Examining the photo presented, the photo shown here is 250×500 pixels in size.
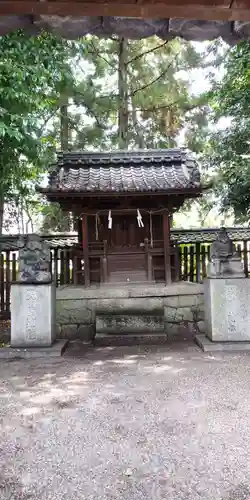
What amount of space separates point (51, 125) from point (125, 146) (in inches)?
143

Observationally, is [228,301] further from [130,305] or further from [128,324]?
[130,305]

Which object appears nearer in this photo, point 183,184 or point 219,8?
point 219,8

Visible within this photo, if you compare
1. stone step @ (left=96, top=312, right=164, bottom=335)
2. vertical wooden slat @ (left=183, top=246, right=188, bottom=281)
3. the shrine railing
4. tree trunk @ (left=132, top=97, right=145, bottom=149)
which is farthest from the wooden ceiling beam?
tree trunk @ (left=132, top=97, right=145, bottom=149)

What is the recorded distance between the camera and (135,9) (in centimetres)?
202

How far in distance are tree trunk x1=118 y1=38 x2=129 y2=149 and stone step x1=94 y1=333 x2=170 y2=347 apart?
384 inches

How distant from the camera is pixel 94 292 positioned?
28.0 ft

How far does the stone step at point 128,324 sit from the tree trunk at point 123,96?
9382 millimetres

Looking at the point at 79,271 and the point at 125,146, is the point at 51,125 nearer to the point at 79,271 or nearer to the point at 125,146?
the point at 125,146

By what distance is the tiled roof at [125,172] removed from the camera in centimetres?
816

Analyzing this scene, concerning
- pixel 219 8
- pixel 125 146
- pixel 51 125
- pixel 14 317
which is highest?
pixel 51 125

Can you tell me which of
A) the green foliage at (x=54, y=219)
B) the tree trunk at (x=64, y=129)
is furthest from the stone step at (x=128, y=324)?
the tree trunk at (x=64, y=129)

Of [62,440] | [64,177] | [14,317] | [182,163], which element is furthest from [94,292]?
[62,440]

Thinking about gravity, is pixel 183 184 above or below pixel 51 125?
below

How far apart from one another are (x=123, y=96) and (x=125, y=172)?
25.6ft
